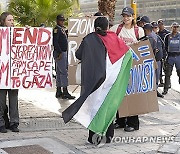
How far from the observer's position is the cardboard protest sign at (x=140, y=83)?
659cm

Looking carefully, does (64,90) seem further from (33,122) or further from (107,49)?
(107,49)

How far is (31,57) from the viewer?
675 cm

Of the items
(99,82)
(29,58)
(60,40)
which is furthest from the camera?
(60,40)

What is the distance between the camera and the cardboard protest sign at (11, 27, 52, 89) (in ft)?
21.7

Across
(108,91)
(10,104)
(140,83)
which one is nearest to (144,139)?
(140,83)

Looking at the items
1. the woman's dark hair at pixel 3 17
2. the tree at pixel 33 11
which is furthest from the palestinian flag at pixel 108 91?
the tree at pixel 33 11

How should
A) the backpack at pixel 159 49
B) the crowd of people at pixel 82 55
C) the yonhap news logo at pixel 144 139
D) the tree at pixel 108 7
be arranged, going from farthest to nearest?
1. the tree at pixel 108 7
2. the backpack at pixel 159 49
3. the yonhap news logo at pixel 144 139
4. the crowd of people at pixel 82 55

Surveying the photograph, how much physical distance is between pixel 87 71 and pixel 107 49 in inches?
16.7

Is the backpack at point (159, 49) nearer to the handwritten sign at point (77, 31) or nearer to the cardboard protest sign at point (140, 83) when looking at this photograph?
the handwritten sign at point (77, 31)

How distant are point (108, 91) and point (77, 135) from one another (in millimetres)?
1008

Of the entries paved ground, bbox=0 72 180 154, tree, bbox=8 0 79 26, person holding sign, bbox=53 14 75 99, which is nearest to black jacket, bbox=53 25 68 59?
person holding sign, bbox=53 14 75 99

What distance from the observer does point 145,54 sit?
263 inches

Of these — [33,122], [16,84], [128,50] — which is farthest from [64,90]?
[128,50]

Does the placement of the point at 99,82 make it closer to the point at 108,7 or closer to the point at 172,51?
the point at 172,51
